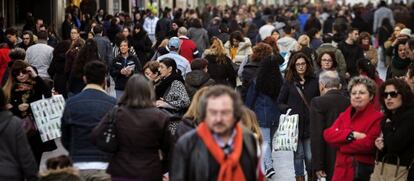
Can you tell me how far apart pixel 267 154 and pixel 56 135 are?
10.7 feet

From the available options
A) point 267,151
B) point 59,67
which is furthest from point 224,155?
point 59,67

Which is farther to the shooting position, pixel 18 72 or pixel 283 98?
pixel 283 98

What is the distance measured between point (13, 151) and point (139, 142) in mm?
996

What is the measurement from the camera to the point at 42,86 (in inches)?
423

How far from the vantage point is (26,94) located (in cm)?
1065

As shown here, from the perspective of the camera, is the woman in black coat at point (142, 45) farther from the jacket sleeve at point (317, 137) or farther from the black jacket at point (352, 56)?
the jacket sleeve at point (317, 137)

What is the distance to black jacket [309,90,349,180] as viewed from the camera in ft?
31.7

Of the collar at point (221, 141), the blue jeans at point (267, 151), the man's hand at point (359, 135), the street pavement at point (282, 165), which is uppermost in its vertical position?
the collar at point (221, 141)

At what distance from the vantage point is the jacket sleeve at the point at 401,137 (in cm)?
828

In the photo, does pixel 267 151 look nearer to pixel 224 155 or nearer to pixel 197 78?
pixel 197 78

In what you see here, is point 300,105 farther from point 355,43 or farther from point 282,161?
point 355,43

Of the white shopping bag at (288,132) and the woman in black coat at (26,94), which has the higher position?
the woman in black coat at (26,94)

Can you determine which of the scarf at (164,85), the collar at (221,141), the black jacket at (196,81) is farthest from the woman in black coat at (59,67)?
the collar at (221,141)

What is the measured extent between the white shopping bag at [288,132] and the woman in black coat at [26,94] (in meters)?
2.29
